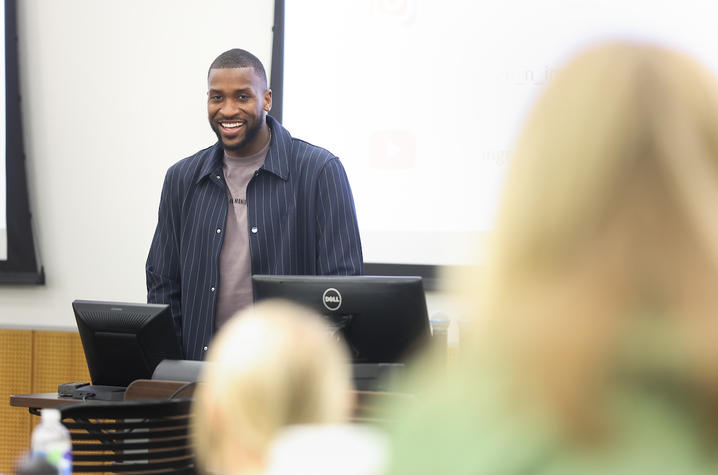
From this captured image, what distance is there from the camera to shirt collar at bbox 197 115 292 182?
10.3ft

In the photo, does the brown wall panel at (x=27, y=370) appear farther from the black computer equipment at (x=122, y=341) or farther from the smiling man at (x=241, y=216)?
the black computer equipment at (x=122, y=341)

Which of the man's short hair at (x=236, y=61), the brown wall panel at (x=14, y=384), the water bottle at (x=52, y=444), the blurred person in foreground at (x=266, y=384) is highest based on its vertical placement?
the man's short hair at (x=236, y=61)

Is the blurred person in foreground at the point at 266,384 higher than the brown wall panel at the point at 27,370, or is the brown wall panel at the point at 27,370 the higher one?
the blurred person in foreground at the point at 266,384

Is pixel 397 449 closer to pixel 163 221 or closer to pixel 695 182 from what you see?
pixel 695 182

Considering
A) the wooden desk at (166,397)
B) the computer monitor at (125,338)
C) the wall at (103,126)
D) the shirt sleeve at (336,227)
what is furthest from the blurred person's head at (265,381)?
the wall at (103,126)

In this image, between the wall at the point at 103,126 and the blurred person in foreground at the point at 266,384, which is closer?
the blurred person in foreground at the point at 266,384

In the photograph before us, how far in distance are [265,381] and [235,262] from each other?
2098 mm

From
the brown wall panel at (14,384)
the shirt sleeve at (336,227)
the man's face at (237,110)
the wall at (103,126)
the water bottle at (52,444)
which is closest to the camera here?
the water bottle at (52,444)

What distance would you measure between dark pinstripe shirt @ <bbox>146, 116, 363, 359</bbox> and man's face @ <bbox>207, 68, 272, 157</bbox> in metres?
0.07

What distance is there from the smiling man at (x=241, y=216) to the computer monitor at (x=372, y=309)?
804mm

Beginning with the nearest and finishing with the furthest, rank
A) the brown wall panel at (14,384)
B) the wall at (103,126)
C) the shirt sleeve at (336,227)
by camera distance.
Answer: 1. the shirt sleeve at (336,227)
2. the wall at (103,126)
3. the brown wall panel at (14,384)

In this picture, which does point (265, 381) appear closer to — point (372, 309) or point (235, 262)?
point (372, 309)

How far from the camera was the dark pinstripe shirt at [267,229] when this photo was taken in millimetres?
3068

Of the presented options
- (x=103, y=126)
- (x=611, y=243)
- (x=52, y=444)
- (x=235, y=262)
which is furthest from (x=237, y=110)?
(x=611, y=243)
